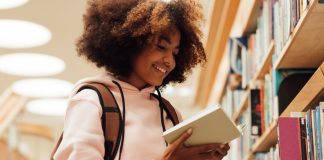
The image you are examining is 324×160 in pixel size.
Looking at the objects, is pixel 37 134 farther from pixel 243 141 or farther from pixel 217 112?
pixel 217 112

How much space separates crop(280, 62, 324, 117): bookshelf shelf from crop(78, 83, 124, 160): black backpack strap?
2.39ft

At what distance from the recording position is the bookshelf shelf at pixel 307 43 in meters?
1.88

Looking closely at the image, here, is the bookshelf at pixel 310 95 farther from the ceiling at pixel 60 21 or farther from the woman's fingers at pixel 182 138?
the ceiling at pixel 60 21

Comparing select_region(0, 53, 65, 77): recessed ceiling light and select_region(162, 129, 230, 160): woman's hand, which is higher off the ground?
select_region(0, 53, 65, 77): recessed ceiling light

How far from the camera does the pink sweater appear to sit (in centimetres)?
144

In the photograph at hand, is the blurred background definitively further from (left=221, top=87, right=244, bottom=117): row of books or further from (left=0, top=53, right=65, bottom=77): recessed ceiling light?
(left=221, top=87, right=244, bottom=117): row of books

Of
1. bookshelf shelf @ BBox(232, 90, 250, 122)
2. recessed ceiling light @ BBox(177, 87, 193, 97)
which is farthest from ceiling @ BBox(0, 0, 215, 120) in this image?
recessed ceiling light @ BBox(177, 87, 193, 97)

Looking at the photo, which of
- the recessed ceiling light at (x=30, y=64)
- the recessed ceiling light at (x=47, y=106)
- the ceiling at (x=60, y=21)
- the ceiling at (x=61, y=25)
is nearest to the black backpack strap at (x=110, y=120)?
the ceiling at (x=61, y=25)

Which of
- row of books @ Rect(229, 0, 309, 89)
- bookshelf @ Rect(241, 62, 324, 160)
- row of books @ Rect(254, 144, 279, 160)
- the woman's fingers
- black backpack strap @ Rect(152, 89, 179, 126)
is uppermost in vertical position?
row of books @ Rect(229, 0, 309, 89)

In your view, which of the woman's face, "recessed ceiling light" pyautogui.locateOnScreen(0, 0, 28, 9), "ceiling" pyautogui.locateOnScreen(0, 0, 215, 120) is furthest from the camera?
"ceiling" pyautogui.locateOnScreen(0, 0, 215, 120)

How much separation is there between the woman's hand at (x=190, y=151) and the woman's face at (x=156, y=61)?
0.25m

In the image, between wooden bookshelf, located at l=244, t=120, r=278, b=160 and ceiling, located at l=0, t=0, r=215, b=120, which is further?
ceiling, located at l=0, t=0, r=215, b=120

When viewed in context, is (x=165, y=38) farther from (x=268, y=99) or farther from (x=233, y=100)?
(x=233, y=100)

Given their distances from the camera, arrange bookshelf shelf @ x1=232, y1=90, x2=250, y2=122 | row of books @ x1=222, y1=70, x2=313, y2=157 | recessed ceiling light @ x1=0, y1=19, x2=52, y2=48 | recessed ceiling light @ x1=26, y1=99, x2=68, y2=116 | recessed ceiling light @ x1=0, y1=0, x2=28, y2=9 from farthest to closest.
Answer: recessed ceiling light @ x1=26, y1=99, x2=68, y2=116, recessed ceiling light @ x1=0, y1=19, x2=52, y2=48, recessed ceiling light @ x1=0, y1=0, x2=28, y2=9, bookshelf shelf @ x1=232, y1=90, x2=250, y2=122, row of books @ x1=222, y1=70, x2=313, y2=157
